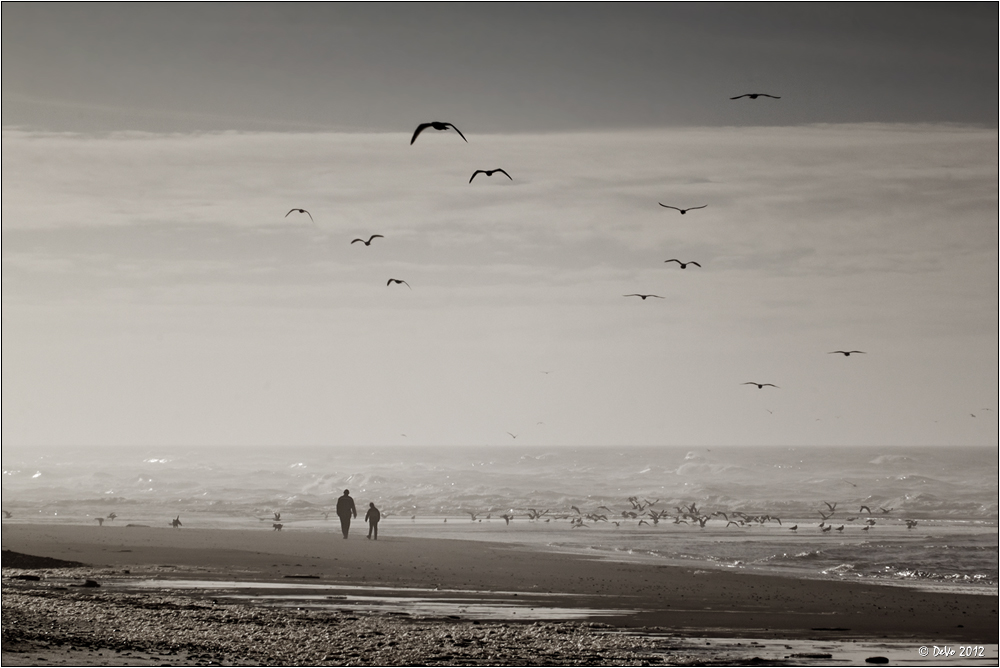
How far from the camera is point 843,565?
20.7m

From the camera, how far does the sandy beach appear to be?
10648 mm

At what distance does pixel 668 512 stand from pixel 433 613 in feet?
109

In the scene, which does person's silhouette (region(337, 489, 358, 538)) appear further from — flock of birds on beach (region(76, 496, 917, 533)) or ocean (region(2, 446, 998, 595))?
flock of birds on beach (region(76, 496, 917, 533))

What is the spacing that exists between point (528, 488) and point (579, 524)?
2874cm

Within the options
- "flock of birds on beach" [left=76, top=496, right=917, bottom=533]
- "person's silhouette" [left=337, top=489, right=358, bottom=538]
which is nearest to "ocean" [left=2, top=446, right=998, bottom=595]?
"flock of birds on beach" [left=76, top=496, right=917, bottom=533]

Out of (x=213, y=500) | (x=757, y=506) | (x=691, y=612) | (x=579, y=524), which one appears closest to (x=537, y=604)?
(x=691, y=612)

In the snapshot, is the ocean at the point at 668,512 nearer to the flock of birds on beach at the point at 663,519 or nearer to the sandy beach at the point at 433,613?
the flock of birds on beach at the point at 663,519

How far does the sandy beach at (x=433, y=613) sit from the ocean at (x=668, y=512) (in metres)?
3.04

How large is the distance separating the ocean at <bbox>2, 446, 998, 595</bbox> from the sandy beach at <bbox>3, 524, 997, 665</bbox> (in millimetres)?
3040

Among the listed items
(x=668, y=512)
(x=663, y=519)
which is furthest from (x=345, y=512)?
(x=668, y=512)

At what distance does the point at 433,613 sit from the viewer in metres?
13.2

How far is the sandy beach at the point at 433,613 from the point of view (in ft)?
34.9

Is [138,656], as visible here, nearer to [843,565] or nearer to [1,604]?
[1,604]

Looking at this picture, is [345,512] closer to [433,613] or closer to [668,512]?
[433,613]
